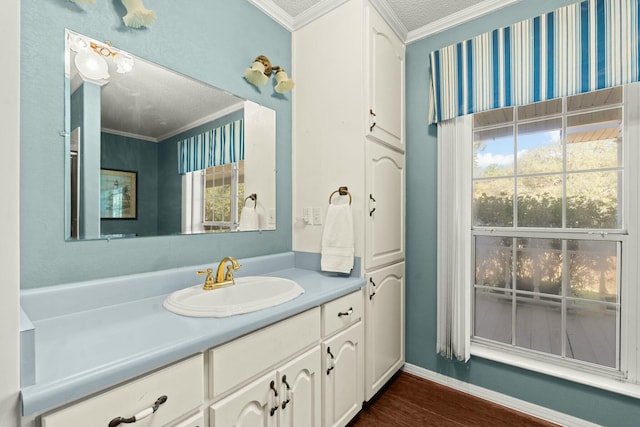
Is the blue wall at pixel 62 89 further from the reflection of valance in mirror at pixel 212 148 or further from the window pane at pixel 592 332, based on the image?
the window pane at pixel 592 332

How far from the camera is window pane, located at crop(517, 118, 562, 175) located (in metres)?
1.78

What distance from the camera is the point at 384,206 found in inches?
76.0

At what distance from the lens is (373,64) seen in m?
1.79

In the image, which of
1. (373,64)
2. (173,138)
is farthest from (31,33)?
(373,64)

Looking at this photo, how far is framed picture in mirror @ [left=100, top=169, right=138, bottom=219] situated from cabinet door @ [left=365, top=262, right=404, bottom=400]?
129 cm

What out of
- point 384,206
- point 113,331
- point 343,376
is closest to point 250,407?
point 113,331

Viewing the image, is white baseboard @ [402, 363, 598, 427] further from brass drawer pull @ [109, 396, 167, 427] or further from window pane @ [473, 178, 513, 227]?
brass drawer pull @ [109, 396, 167, 427]

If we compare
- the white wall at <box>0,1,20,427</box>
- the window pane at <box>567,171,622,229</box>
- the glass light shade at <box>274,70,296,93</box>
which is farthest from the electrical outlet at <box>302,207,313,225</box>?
the window pane at <box>567,171,622,229</box>

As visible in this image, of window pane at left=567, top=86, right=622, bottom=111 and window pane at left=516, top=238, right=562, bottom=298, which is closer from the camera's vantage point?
window pane at left=567, top=86, right=622, bottom=111

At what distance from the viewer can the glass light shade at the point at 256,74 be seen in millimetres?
Answer: 1697

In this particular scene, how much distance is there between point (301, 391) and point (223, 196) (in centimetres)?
105

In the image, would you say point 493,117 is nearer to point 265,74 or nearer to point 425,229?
point 425,229

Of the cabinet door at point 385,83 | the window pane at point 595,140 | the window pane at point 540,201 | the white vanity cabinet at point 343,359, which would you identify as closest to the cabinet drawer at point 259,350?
the white vanity cabinet at point 343,359

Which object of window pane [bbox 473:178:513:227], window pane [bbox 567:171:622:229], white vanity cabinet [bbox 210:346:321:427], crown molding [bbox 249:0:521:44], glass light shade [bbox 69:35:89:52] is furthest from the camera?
window pane [bbox 473:178:513:227]
